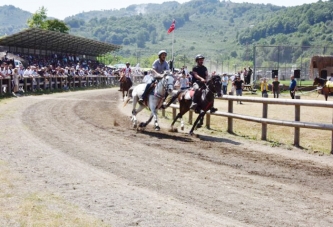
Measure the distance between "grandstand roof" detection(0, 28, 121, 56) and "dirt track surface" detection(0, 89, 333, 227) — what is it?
36554 mm

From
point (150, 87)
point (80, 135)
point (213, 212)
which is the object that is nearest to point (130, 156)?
point (80, 135)

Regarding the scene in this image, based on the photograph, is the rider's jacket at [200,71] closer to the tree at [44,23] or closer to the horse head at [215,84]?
Answer: the horse head at [215,84]

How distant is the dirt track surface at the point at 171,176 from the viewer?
7227 millimetres

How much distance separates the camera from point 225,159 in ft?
38.0

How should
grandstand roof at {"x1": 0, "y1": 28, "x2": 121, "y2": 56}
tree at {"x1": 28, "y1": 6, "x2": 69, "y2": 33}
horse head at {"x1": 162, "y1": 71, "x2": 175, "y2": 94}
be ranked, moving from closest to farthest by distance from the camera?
horse head at {"x1": 162, "y1": 71, "x2": 175, "y2": 94}
grandstand roof at {"x1": 0, "y1": 28, "x2": 121, "y2": 56}
tree at {"x1": 28, "y1": 6, "x2": 69, "y2": 33}

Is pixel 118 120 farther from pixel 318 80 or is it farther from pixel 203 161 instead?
pixel 318 80

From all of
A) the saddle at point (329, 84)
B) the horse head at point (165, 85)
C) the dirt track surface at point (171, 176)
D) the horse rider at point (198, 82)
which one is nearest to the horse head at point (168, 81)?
the horse head at point (165, 85)

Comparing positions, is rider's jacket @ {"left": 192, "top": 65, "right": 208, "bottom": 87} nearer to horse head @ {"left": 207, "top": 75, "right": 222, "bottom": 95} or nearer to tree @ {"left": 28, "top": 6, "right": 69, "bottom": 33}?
horse head @ {"left": 207, "top": 75, "right": 222, "bottom": 95}

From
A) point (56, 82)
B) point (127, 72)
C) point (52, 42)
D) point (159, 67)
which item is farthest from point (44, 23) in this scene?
point (159, 67)

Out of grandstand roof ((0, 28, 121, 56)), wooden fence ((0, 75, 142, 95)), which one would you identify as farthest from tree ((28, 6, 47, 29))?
wooden fence ((0, 75, 142, 95))

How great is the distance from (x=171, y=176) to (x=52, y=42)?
5149cm

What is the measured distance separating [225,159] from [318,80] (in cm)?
2882

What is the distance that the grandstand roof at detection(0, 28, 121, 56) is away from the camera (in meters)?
50.3

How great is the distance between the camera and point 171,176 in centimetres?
945
